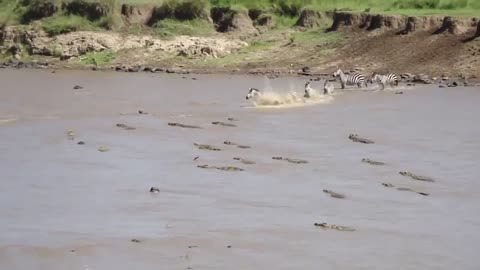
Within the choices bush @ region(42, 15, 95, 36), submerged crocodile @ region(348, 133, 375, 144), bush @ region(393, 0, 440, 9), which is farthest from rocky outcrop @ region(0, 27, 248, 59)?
submerged crocodile @ region(348, 133, 375, 144)

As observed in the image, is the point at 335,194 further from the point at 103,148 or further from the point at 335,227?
the point at 103,148

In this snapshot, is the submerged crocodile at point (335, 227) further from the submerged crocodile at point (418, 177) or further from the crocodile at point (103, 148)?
the crocodile at point (103, 148)

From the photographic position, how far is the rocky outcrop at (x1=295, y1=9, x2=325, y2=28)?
38.8 metres

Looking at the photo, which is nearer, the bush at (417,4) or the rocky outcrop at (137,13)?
the bush at (417,4)

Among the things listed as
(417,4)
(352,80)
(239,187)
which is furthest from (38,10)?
(239,187)

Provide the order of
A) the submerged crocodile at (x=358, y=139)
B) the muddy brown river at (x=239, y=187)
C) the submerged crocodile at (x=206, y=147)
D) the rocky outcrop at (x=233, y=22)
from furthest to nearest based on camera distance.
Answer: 1. the rocky outcrop at (x=233, y=22)
2. the submerged crocodile at (x=358, y=139)
3. the submerged crocodile at (x=206, y=147)
4. the muddy brown river at (x=239, y=187)

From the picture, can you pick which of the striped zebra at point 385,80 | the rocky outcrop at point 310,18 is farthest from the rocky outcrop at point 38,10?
the striped zebra at point 385,80

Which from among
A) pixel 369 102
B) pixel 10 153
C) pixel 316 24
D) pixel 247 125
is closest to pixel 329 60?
pixel 316 24

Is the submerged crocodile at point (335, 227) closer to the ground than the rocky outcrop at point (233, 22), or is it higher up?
higher up

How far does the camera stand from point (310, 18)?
39.0 meters

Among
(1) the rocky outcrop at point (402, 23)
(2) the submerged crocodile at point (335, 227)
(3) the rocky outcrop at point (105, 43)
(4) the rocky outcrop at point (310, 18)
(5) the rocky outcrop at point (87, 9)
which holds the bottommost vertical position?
(3) the rocky outcrop at point (105, 43)

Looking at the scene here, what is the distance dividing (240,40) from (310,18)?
2792mm

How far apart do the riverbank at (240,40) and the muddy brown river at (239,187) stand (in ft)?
26.2

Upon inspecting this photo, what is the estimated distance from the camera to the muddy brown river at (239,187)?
34.6 ft
